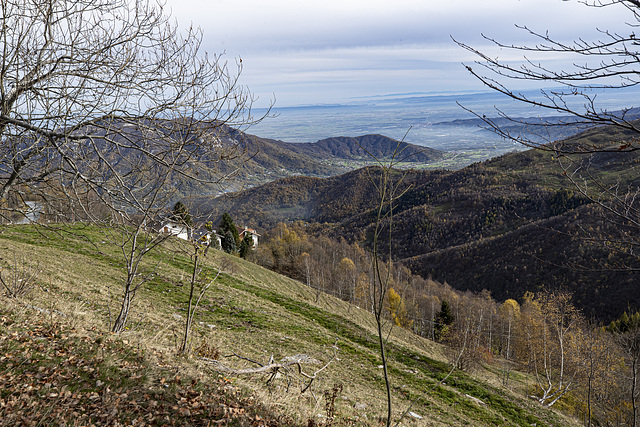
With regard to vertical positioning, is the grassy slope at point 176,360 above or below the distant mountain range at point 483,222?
above

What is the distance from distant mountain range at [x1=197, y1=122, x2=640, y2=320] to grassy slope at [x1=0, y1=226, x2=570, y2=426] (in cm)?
285

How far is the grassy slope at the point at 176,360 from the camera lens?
401cm

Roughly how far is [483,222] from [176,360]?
122 m

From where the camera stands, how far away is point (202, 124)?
14.6 ft

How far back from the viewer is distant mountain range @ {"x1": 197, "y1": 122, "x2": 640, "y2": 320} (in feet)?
214

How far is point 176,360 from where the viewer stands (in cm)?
514

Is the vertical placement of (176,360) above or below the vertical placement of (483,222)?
above

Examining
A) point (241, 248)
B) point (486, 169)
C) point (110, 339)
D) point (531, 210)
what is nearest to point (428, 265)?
point (531, 210)

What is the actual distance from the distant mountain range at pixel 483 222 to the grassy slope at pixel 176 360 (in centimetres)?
285

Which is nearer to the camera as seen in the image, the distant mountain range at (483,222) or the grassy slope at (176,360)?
the grassy slope at (176,360)

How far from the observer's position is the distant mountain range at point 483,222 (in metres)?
65.2

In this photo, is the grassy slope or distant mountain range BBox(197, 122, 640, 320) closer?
the grassy slope

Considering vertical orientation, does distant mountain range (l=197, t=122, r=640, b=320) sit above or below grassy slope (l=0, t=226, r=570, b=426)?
below

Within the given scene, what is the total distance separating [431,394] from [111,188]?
34.3 ft
